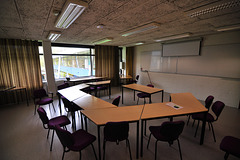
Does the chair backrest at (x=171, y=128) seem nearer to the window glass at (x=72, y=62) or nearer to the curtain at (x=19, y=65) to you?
the curtain at (x=19, y=65)

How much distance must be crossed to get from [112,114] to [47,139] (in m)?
1.79

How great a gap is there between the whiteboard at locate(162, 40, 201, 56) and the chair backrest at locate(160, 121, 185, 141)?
14.3 feet

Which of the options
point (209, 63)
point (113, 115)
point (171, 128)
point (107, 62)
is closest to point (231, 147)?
point (171, 128)

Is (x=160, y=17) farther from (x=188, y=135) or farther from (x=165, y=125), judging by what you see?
(x=188, y=135)

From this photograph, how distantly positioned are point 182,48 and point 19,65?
7.47m

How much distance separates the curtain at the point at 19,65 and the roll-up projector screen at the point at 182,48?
642cm

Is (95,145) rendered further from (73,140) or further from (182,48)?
(182,48)

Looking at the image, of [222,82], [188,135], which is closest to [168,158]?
[188,135]

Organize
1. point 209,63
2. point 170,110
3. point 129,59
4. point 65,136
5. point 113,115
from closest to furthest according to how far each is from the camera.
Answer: point 65,136
point 113,115
point 170,110
point 209,63
point 129,59

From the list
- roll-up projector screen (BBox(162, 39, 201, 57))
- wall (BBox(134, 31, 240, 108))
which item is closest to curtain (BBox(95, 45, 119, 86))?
wall (BBox(134, 31, 240, 108))

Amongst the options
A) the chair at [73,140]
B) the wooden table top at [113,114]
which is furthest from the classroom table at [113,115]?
the chair at [73,140]

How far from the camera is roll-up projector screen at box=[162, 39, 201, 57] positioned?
16.0 ft

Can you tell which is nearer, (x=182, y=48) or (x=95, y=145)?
(x=95, y=145)

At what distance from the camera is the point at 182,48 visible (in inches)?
209
